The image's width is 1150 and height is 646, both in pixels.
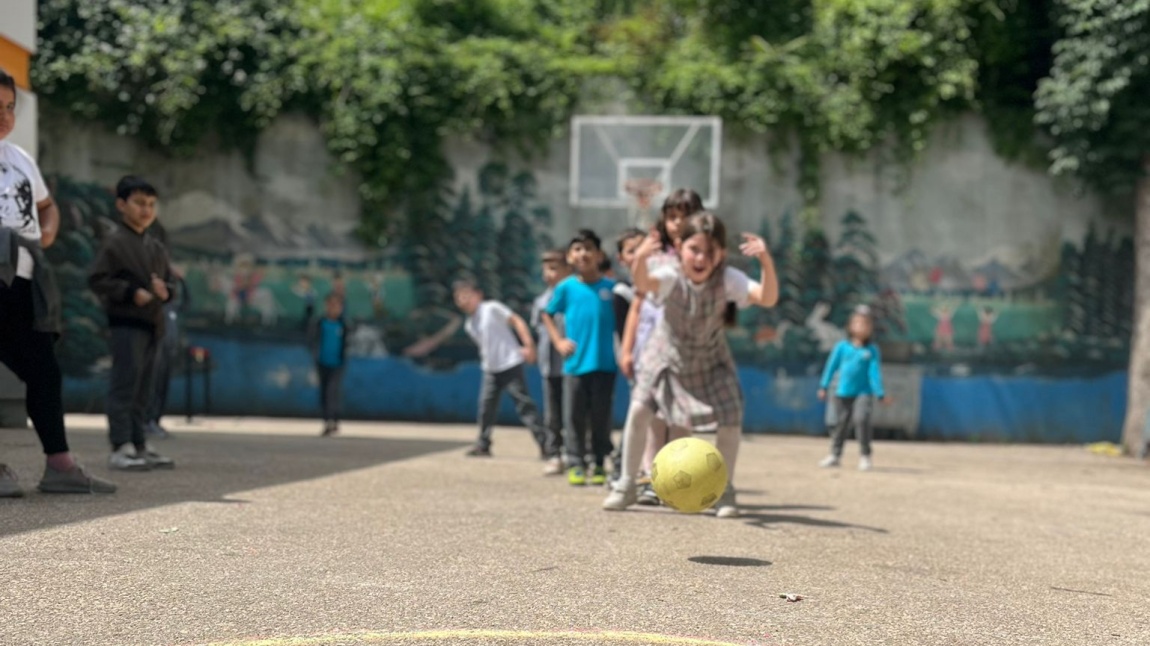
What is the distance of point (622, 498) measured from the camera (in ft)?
25.1

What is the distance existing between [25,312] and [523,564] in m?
2.84

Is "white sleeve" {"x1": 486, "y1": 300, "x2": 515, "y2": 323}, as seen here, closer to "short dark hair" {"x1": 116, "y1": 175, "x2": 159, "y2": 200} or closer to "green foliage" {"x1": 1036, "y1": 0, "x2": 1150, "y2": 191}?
"short dark hair" {"x1": 116, "y1": 175, "x2": 159, "y2": 200}

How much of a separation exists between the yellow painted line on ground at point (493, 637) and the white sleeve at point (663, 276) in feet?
10.1

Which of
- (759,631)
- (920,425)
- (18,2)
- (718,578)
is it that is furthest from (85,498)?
(920,425)

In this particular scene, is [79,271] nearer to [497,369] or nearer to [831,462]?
[497,369]

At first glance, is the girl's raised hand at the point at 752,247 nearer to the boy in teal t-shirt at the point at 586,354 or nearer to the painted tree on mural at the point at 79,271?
the boy in teal t-shirt at the point at 586,354

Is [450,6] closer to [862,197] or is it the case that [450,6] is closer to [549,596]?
[862,197]

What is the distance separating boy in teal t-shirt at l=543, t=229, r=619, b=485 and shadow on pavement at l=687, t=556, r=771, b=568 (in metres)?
3.21

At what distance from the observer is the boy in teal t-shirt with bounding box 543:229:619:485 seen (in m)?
9.33

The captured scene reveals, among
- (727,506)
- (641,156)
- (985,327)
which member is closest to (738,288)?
(727,506)

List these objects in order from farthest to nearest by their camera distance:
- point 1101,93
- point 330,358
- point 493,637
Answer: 1. point 1101,93
2. point 330,358
3. point 493,637

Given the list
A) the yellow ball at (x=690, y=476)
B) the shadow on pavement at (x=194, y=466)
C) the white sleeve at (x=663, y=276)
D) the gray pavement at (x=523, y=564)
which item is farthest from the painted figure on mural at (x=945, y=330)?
the yellow ball at (x=690, y=476)

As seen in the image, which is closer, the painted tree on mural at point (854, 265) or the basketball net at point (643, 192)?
the basketball net at point (643, 192)

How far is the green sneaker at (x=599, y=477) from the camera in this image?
9.41 m
